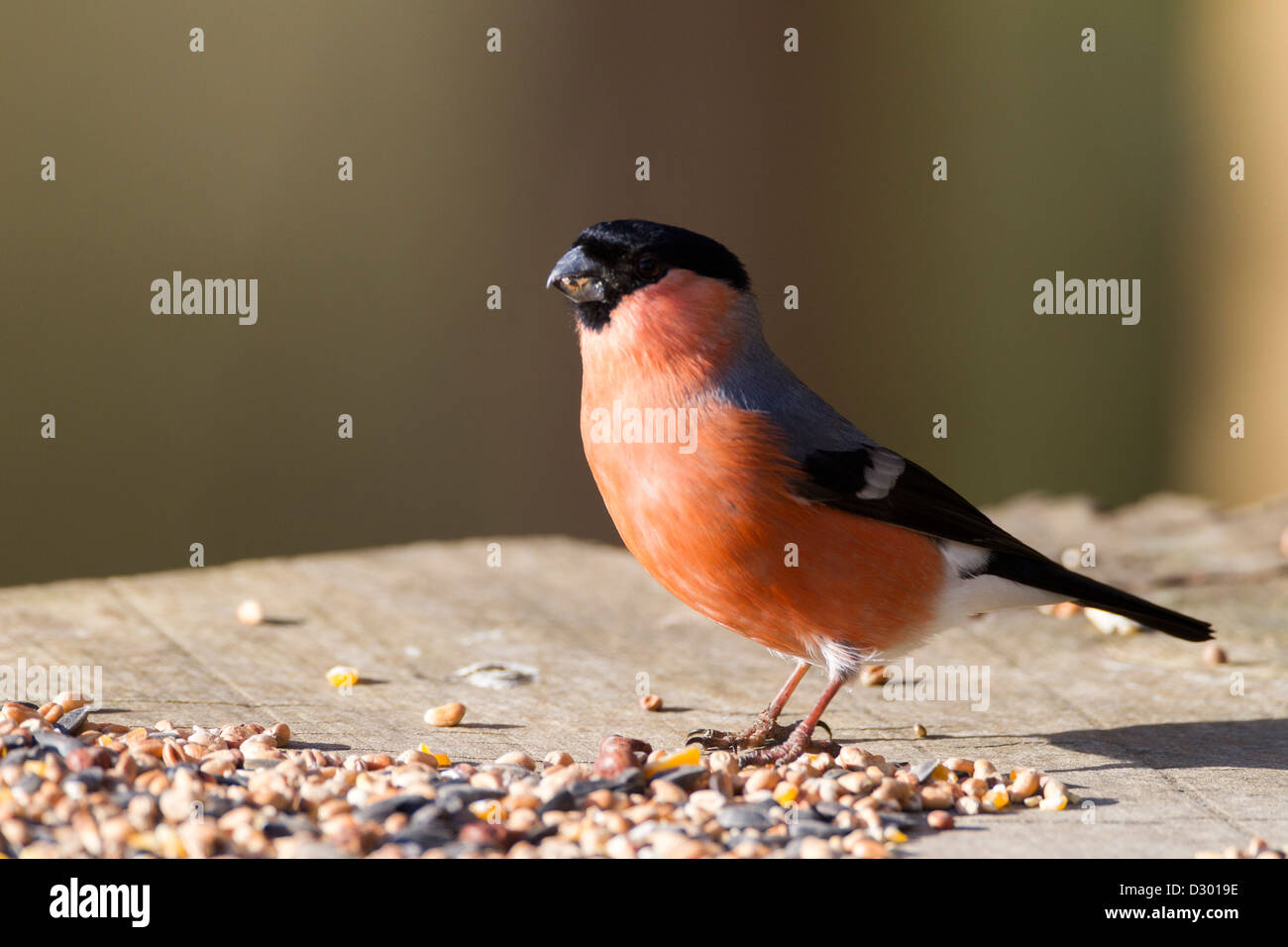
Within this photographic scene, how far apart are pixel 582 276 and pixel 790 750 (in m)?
1.26

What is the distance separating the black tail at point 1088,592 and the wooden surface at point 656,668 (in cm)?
27

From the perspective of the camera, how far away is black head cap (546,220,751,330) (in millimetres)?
3301

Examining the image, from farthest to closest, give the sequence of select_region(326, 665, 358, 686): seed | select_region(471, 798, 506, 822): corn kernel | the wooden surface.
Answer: select_region(326, 665, 358, 686): seed, the wooden surface, select_region(471, 798, 506, 822): corn kernel

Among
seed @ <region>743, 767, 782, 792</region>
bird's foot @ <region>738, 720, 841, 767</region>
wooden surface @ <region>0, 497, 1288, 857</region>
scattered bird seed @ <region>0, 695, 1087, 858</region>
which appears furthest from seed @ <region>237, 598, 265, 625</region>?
seed @ <region>743, 767, 782, 792</region>

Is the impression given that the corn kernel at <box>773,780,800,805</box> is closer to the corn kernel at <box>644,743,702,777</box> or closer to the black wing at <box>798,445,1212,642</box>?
the corn kernel at <box>644,743,702,777</box>

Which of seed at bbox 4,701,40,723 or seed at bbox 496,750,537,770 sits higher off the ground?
seed at bbox 4,701,40,723

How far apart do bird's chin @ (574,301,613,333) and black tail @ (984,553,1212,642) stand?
46.4 inches

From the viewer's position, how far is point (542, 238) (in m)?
7.80

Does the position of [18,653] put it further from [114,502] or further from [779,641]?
[114,502]

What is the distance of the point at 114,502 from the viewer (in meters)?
7.04

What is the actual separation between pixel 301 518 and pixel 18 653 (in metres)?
3.68

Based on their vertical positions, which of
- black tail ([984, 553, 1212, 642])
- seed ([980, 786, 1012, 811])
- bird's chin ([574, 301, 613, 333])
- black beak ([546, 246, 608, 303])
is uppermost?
black beak ([546, 246, 608, 303])

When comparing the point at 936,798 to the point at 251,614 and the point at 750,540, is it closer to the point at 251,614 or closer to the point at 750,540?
the point at 750,540

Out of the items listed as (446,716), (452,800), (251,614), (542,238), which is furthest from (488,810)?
(542,238)
